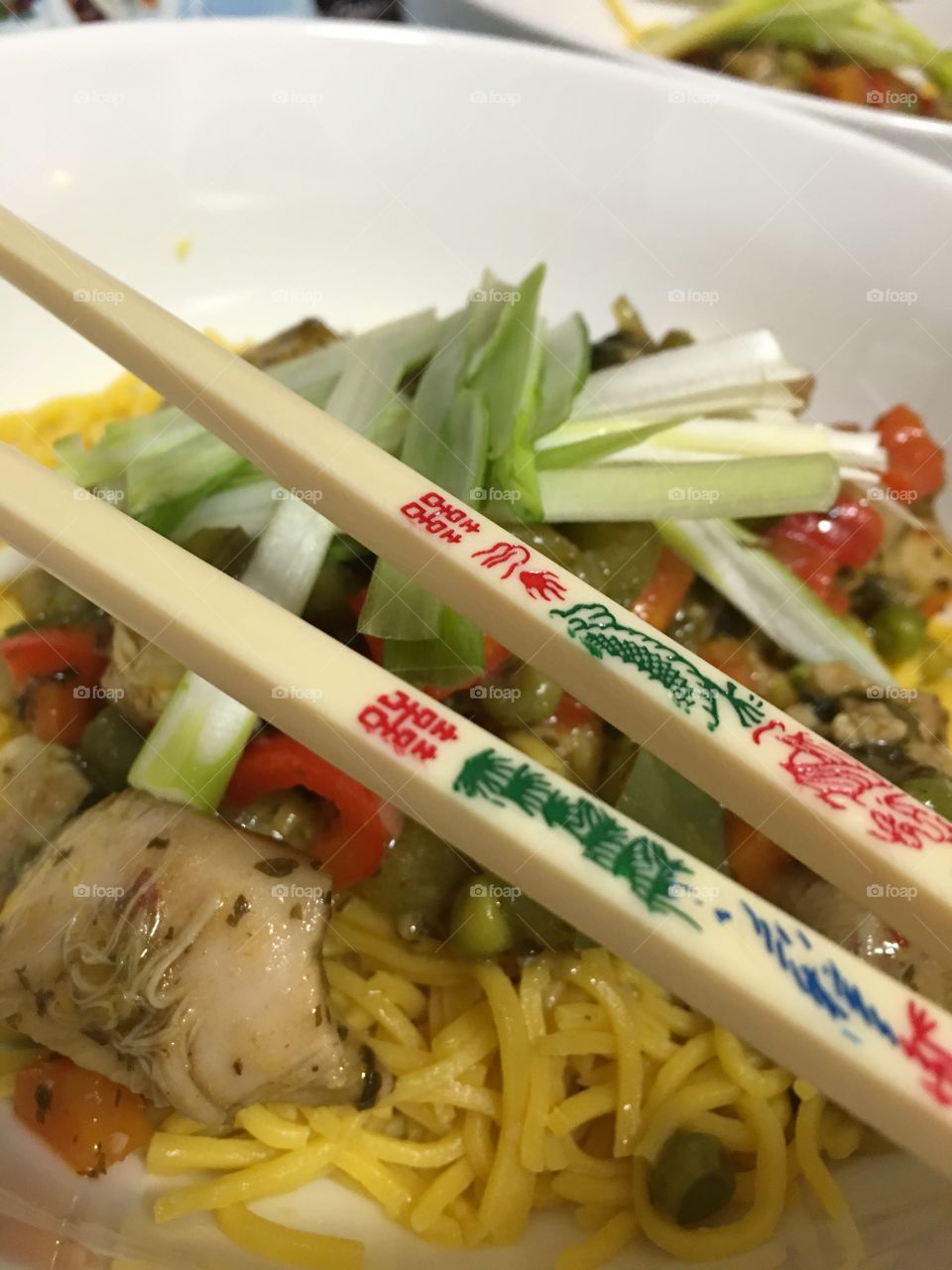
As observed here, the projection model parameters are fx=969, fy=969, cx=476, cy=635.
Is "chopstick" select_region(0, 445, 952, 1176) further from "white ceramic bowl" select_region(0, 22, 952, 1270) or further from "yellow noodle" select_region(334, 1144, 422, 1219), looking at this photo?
"white ceramic bowl" select_region(0, 22, 952, 1270)

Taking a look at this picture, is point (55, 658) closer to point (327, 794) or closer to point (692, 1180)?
point (327, 794)

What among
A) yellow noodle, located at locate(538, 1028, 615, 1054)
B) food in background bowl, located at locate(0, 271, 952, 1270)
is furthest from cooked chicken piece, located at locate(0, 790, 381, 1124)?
yellow noodle, located at locate(538, 1028, 615, 1054)

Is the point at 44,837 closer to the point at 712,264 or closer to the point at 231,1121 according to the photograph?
the point at 231,1121

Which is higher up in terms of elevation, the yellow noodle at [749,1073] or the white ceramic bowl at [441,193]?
the white ceramic bowl at [441,193]

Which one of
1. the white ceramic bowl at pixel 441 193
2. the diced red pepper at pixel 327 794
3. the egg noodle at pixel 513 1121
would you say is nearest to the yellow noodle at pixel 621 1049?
the egg noodle at pixel 513 1121

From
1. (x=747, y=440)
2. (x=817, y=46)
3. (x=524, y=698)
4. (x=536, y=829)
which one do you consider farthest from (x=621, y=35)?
Result: (x=536, y=829)

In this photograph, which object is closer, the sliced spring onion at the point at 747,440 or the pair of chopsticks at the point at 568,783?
the pair of chopsticks at the point at 568,783

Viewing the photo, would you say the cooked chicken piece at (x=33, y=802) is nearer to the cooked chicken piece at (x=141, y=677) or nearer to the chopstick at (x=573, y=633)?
the cooked chicken piece at (x=141, y=677)
